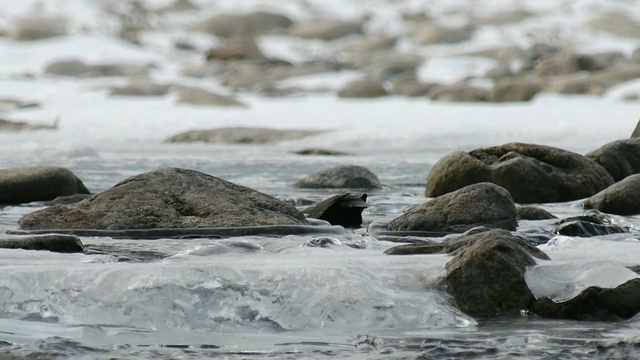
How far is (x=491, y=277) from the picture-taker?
12.5 ft

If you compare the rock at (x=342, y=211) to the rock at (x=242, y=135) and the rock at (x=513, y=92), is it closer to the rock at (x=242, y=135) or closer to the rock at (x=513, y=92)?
the rock at (x=242, y=135)

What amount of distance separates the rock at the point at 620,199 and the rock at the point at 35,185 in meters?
2.81

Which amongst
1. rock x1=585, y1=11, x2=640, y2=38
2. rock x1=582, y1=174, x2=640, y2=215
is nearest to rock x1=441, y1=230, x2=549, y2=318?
rock x1=582, y1=174, x2=640, y2=215

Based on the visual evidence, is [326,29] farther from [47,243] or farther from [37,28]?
[47,243]

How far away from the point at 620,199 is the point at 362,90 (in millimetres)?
11323

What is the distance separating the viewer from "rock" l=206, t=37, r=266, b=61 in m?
25.8

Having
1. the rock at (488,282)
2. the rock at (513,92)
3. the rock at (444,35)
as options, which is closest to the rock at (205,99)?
the rock at (513,92)

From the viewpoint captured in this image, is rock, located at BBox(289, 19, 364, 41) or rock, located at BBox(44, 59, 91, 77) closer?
rock, located at BBox(44, 59, 91, 77)

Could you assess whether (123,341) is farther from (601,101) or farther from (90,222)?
(601,101)

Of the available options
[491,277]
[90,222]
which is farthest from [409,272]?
[90,222]

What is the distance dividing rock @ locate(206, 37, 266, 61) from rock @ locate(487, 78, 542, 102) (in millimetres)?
10711

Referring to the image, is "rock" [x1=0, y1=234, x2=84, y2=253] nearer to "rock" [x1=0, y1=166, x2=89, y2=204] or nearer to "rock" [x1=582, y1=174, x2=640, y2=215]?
"rock" [x1=0, y1=166, x2=89, y2=204]

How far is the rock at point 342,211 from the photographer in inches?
222

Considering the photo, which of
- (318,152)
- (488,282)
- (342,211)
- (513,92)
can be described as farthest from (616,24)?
(488,282)
